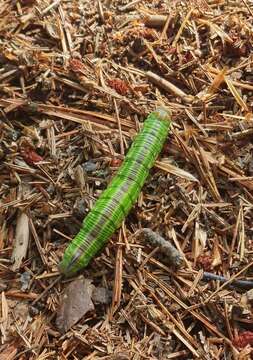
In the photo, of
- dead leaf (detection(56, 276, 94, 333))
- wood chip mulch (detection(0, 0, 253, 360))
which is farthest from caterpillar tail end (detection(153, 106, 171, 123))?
dead leaf (detection(56, 276, 94, 333))

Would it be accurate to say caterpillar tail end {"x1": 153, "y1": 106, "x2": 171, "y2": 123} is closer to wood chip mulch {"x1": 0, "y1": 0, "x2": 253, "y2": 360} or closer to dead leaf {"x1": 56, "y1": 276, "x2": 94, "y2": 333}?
wood chip mulch {"x1": 0, "y1": 0, "x2": 253, "y2": 360}

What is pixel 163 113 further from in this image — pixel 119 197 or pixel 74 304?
pixel 74 304

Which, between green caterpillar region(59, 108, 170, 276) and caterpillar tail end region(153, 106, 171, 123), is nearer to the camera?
green caterpillar region(59, 108, 170, 276)

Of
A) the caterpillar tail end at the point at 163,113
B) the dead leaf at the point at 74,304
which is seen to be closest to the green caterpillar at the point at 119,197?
the caterpillar tail end at the point at 163,113

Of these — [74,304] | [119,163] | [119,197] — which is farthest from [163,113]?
[74,304]

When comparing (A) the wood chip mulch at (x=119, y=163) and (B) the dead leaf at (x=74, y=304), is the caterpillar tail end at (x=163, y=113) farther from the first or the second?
(B) the dead leaf at (x=74, y=304)

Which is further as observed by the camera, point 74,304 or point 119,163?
point 119,163
